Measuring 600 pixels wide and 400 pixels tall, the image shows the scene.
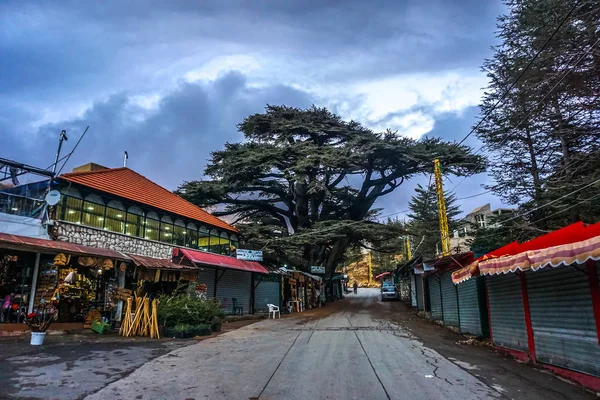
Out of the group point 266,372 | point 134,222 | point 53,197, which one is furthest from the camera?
point 134,222

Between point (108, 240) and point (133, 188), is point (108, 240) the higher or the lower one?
the lower one

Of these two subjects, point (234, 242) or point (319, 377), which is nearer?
point (319, 377)

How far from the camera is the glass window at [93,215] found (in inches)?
631

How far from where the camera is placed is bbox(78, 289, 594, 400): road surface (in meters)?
6.23

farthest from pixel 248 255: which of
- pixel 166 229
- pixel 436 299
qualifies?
pixel 436 299

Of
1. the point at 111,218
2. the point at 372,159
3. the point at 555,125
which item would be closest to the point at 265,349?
the point at 111,218

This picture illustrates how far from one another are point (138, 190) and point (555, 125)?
2147 centimetres

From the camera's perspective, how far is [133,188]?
19359mm

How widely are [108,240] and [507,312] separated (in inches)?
629

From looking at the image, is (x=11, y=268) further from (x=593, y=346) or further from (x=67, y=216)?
(x=593, y=346)

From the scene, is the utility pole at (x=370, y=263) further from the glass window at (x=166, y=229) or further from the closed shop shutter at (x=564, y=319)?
the closed shop shutter at (x=564, y=319)

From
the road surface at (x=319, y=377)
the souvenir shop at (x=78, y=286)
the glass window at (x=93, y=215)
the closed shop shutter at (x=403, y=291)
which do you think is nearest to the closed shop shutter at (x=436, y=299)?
the road surface at (x=319, y=377)

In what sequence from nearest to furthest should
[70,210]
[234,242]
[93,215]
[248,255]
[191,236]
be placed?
[70,210], [93,215], [191,236], [248,255], [234,242]

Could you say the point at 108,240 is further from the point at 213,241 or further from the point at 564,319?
the point at 564,319
